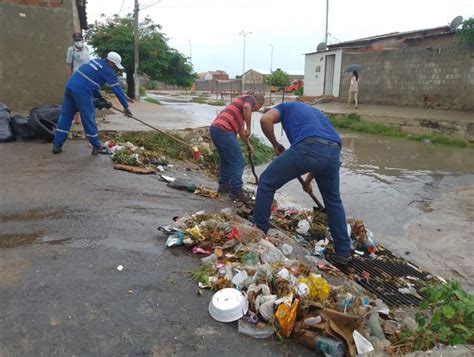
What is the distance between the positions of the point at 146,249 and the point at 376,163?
7604mm

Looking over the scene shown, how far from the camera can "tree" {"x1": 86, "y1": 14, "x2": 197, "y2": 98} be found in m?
22.0

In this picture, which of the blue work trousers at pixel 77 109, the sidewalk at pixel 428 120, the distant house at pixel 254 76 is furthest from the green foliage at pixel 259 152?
the distant house at pixel 254 76

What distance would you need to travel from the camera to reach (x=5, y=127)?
696cm

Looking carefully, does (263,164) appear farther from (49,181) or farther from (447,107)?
(447,107)

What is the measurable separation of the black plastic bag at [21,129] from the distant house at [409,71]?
1390 cm

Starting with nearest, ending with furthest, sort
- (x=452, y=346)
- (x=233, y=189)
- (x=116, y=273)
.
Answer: (x=452, y=346) < (x=116, y=273) < (x=233, y=189)

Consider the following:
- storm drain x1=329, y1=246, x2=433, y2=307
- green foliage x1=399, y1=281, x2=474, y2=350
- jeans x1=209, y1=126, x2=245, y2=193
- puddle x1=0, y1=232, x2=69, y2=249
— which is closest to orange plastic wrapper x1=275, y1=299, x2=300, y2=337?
green foliage x1=399, y1=281, x2=474, y2=350

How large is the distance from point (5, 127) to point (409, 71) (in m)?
15.7

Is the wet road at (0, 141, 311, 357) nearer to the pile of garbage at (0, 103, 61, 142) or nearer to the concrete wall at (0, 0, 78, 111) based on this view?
the pile of garbage at (0, 103, 61, 142)

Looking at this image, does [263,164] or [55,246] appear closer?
[55,246]

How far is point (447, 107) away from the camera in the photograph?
15641 mm

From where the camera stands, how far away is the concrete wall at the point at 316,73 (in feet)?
76.8

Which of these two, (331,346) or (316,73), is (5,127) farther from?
(316,73)

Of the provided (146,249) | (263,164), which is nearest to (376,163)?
(263,164)
